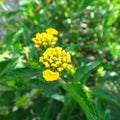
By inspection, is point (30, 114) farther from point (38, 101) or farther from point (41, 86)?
point (41, 86)

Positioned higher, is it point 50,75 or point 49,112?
point 50,75

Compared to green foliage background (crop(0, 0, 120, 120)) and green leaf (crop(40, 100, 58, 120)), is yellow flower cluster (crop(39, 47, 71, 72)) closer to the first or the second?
green foliage background (crop(0, 0, 120, 120))

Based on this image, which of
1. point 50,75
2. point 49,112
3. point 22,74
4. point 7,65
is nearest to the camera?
point 50,75

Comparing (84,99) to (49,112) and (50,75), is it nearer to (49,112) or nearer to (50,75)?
(50,75)

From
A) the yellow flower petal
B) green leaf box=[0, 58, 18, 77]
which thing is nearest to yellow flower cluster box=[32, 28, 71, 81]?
the yellow flower petal

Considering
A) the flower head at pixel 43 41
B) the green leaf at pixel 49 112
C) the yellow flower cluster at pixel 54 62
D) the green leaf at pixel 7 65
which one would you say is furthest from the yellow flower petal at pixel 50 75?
the green leaf at pixel 49 112

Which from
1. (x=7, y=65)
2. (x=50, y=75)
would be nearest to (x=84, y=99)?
(x=50, y=75)

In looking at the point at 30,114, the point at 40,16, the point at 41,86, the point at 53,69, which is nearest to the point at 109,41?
the point at 40,16

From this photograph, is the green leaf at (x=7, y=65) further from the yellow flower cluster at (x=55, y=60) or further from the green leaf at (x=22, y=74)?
the yellow flower cluster at (x=55, y=60)
